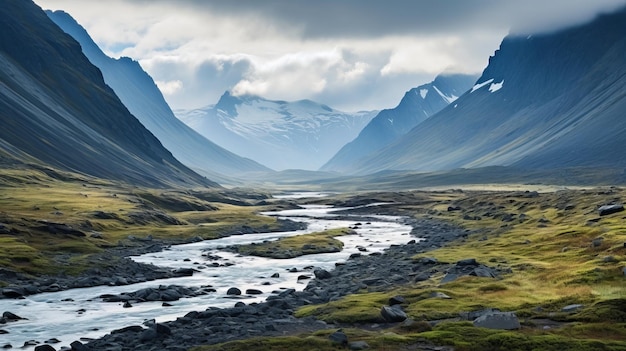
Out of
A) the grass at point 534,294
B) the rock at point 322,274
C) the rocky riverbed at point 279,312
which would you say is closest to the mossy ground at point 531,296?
the grass at point 534,294

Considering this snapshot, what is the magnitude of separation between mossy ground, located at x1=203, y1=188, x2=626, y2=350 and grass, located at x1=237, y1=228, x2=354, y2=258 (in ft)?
75.5

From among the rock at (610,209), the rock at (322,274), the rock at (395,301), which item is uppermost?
the rock at (322,274)

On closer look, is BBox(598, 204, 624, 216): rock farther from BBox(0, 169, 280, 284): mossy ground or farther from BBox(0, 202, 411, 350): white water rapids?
BBox(0, 169, 280, 284): mossy ground

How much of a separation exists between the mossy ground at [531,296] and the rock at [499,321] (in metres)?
0.88

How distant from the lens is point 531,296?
5109cm

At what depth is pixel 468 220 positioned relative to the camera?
15250cm

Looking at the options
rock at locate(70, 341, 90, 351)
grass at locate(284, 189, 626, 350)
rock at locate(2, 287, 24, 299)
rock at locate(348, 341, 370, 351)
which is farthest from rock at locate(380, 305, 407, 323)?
rock at locate(2, 287, 24, 299)

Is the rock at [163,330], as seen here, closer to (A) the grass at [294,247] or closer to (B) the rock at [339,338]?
(B) the rock at [339,338]

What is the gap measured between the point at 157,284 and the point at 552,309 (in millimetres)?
44682

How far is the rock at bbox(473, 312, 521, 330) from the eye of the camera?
40344mm

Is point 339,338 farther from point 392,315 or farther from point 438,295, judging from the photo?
point 438,295

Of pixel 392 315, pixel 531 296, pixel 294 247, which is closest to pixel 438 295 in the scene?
pixel 531 296

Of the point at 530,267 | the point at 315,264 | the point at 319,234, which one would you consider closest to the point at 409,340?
the point at 530,267

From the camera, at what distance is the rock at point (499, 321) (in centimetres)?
4034
